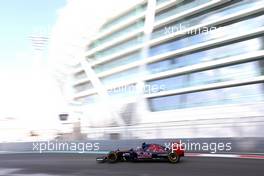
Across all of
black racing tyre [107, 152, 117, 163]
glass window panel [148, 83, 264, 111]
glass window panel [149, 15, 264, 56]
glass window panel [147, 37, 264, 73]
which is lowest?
black racing tyre [107, 152, 117, 163]

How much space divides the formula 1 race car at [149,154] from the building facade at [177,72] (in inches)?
496

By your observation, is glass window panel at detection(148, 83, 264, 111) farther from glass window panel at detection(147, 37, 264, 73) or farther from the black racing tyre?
the black racing tyre

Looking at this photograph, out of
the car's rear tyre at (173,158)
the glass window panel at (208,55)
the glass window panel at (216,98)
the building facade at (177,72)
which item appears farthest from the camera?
the glass window panel at (208,55)

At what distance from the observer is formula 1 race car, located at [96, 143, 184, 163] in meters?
18.0

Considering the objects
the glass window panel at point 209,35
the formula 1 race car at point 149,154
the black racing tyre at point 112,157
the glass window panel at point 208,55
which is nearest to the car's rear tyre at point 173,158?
the formula 1 race car at point 149,154

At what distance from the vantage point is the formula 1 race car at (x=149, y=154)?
18000 mm

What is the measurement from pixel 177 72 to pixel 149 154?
1169 inches

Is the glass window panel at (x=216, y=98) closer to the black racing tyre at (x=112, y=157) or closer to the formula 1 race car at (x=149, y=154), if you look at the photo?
the formula 1 race car at (x=149, y=154)

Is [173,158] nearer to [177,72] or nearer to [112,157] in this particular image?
[112,157]

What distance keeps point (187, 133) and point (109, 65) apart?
31.3m

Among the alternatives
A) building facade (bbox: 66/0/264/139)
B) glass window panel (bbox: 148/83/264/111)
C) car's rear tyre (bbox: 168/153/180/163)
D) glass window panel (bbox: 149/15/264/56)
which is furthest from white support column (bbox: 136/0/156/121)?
car's rear tyre (bbox: 168/153/180/163)

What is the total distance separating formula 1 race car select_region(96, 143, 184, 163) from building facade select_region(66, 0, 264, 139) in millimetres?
12600

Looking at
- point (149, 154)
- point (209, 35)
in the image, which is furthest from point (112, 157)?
point (209, 35)

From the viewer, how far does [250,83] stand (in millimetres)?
39156
